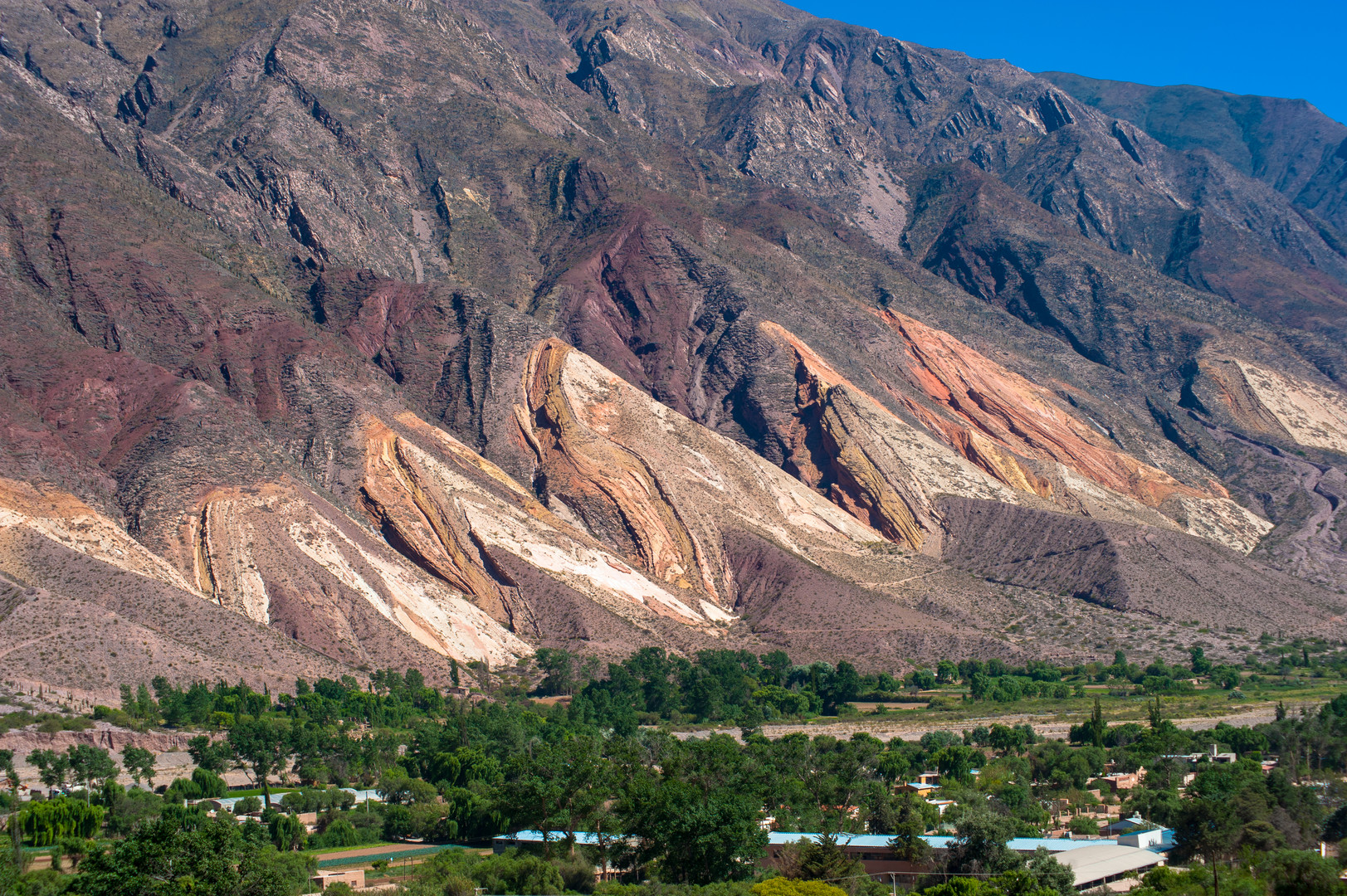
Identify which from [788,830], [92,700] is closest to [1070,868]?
[788,830]

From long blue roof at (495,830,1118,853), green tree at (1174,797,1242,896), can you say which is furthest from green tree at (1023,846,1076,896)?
green tree at (1174,797,1242,896)

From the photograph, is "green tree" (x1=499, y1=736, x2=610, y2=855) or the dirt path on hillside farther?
the dirt path on hillside

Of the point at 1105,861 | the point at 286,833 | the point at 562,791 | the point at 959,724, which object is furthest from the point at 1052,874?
the point at 959,724

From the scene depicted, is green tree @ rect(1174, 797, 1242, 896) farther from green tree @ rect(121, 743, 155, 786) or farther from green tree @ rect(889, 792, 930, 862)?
green tree @ rect(121, 743, 155, 786)

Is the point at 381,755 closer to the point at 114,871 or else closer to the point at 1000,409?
the point at 114,871

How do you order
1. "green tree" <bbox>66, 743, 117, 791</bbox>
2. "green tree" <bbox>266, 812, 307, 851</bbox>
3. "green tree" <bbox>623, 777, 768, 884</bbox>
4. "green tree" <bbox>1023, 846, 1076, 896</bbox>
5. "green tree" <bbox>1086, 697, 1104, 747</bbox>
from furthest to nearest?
"green tree" <bbox>1086, 697, 1104, 747</bbox> < "green tree" <bbox>66, 743, 117, 791</bbox> < "green tree" <bbox>266, 812, 307, 851</bbox> < "green tree" <bbox>623, 777, 768, 884</bbox> < "green tree" <bbox>1023, 846, 1076, 896</bbox>
